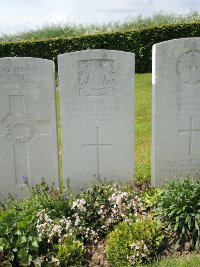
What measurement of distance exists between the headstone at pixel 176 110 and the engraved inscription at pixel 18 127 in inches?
69.6

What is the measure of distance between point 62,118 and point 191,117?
5.98 ft

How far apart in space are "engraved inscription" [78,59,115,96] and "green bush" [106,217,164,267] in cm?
189

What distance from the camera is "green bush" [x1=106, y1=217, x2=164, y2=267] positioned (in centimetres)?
423

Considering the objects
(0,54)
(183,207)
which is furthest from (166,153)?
(0,54)

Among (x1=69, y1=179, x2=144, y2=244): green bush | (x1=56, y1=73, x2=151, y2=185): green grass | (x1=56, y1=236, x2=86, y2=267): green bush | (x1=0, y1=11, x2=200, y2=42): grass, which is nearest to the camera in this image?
(x1=56, y1=236, x2=86, y2=267): green bush

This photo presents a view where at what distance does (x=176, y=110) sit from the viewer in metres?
5.54

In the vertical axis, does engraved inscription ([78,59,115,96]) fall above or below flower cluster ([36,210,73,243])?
above

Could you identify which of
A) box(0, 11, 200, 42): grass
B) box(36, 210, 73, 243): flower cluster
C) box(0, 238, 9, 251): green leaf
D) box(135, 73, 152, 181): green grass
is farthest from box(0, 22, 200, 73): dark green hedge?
box(0, 238, 9, 251): green leaf

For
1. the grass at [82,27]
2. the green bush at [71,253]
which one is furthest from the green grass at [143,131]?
the grass at [82,27]

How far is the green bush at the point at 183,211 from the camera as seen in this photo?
4.45m

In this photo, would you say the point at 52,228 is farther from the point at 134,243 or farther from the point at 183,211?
the point at 183,211

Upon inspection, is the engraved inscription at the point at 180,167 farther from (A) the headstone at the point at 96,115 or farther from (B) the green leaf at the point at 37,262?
(B) the green leaf at the point at 37,262

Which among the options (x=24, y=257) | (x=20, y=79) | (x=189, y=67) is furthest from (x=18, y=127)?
(x=189, y=67)

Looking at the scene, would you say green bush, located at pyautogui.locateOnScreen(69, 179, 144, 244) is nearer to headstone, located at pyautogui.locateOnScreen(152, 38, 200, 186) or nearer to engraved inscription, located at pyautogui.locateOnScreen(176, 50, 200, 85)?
headstone, located at pyautogui.locateOnScreen(152, 38, 200, 186)
